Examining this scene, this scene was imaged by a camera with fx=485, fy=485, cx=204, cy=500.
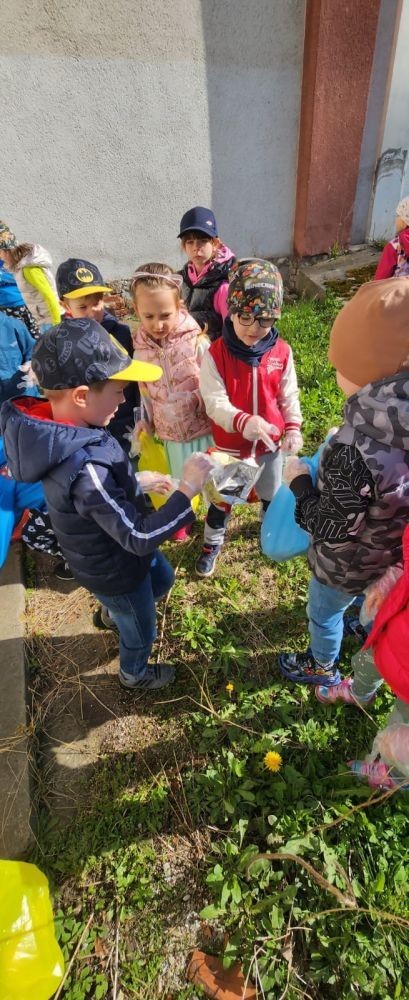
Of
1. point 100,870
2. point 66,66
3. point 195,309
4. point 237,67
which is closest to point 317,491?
point 100,870

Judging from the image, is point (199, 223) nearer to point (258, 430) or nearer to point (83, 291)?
point (83, 291)

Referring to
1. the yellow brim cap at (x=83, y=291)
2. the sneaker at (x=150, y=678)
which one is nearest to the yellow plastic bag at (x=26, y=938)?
the sneaker at (x=150, y=678)

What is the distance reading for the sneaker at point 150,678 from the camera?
94.4 inches

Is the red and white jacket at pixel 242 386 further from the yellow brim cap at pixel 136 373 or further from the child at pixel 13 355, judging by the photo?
the child at pixel 13 355

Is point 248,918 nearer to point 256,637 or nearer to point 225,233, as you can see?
point 256,637

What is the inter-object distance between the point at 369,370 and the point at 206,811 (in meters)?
1.87

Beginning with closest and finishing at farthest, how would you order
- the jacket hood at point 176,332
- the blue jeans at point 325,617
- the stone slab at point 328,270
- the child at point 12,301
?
the blue jeans at point 325,617 < the jacket hood at point 176,332 < the child at point 12,301 < the stone slab at point 328,270

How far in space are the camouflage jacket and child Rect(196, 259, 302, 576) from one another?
2.50 feet

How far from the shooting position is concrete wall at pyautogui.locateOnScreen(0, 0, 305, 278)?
4.65 meters

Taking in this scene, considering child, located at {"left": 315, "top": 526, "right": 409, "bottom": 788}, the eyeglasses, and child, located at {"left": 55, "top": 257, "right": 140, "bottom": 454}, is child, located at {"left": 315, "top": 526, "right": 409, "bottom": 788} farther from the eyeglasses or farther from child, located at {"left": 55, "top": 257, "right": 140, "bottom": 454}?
child, located at {"left": 55, "top": 257, "right": 140, "bottom": 454}

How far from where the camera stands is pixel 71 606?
9.93ft

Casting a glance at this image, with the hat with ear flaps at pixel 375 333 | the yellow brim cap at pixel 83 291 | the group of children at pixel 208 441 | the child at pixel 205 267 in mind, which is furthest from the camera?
the child at pixel 205 267

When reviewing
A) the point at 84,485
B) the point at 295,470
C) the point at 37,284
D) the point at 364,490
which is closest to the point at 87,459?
the point at 84,485

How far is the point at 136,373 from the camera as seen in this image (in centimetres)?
166
